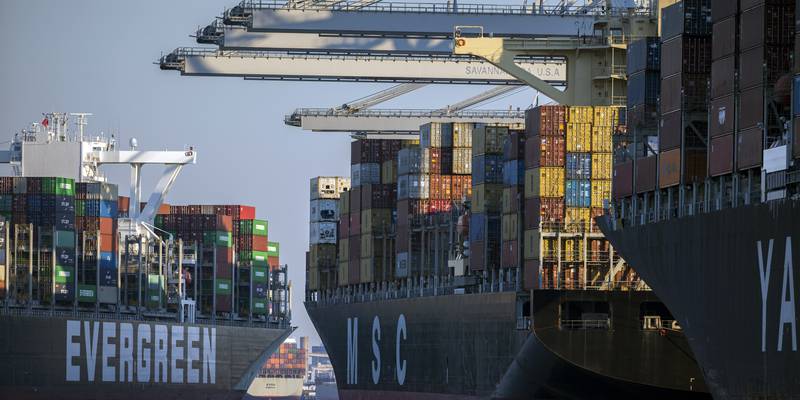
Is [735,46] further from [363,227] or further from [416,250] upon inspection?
[363,227]

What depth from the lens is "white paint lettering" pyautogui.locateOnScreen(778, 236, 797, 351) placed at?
3559 cm

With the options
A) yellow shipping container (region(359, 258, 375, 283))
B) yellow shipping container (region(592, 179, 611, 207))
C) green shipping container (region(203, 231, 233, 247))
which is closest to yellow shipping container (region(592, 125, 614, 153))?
yellow shipping container (region(592, 179, 611, 207))

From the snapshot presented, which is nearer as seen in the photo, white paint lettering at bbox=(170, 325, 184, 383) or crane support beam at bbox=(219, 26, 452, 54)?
crane support beam at bbox=(219, 26, 452, 54)

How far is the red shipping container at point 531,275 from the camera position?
52281 millimetres

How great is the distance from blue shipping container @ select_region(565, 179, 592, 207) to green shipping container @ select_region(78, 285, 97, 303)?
29.7 meters

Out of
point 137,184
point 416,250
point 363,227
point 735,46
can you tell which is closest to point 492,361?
point 416,250

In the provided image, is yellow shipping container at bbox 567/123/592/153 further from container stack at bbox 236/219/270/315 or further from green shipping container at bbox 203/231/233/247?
container stack at bbox 236/219/270/315

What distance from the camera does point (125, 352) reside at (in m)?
80.6

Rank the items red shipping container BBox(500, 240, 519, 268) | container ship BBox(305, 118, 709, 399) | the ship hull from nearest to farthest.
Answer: container ship BBox(305, 118, 709, 399)
red shipping container BBox(500, 240, 519, 268)
the ship hull

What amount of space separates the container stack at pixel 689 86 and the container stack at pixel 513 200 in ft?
37.0

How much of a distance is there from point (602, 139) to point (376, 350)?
871 inches

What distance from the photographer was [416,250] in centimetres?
6650

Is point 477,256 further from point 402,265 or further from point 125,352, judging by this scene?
point 125,352

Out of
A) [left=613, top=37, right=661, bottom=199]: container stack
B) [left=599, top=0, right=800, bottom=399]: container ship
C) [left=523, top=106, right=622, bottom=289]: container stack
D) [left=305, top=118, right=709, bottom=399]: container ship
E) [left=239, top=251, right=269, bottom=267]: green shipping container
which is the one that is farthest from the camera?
[left=239, top=251, right=269, bottom=267]: green shipping container
